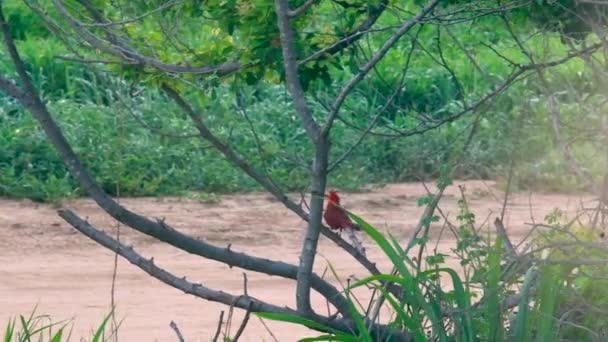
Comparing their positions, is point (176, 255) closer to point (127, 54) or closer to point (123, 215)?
point (127, 54)

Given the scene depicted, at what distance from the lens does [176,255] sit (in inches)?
298

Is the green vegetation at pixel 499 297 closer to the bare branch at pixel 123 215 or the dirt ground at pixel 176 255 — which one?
the bare branch at pixel 123 215

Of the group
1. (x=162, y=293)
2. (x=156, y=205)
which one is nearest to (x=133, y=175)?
(x=156, y=205)

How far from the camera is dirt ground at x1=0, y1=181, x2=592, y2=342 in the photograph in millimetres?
5965

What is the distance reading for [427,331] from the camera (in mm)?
3326

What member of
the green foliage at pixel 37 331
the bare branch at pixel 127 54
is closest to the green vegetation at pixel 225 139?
the green foliage at pixel 37 331

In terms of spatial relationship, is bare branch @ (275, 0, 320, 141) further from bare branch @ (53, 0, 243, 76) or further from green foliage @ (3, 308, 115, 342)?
green foliage @ (3, 308, 115, 342)

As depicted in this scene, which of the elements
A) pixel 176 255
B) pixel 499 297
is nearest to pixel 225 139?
pixel 176 255

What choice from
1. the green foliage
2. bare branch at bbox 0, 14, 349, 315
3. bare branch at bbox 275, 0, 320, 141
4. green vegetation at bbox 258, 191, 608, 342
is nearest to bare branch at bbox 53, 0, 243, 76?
bare branch at bbox 0, 14, 349, 315

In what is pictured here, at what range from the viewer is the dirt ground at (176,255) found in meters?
5.96

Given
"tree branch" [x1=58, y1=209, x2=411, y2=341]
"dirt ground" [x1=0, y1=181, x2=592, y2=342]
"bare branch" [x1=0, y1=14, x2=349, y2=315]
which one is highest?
"bare branch" [x1=0, y1=14, x2=349, y2=315]

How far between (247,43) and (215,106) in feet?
21.9

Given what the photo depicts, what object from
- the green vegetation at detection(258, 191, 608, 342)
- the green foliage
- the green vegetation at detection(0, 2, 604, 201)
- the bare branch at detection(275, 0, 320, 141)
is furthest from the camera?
the green vegetation at detection(0, 2, 604, 201)

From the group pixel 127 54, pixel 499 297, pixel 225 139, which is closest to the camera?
pixel 499 297
